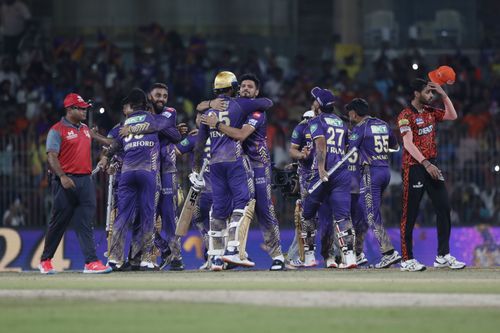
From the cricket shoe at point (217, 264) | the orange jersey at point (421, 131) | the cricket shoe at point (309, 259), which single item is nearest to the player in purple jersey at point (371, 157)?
the cricket shoe at point (309, 259)

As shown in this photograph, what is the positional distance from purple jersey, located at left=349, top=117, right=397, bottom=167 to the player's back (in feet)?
9.44

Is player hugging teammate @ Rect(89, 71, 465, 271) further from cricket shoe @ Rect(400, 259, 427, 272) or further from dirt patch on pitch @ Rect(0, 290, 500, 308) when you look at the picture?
dirt patch on pitch @ Rect(0, 290, 500, 308)

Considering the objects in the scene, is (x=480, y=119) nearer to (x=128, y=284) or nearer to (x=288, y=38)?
(x=288, y=38)

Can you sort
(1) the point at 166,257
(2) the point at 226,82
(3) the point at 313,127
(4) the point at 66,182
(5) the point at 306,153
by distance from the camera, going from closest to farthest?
(2) the point at 226,82 < (4) the point at 66,182 < (3) the point at 313,127 < (5) the point at 306,153 < (1) the point at 166,257

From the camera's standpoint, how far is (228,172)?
1838 cm

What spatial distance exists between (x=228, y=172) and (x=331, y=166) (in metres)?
1.61

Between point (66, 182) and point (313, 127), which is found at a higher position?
point (313, 127)

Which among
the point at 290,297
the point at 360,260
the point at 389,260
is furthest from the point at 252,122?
the point at 290,297

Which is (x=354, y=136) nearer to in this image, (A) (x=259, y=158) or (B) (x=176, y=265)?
(A) (x=259, y=158)

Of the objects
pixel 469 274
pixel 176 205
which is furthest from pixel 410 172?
pixel 176 205

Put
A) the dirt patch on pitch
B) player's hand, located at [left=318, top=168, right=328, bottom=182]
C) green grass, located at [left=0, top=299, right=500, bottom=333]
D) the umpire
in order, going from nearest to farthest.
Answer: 1. green grass, located at [left=0, top=299, right=500, bottom=333]
2. the dirt patch on pitch
3. the umpire
4. player's hand, located at [left=318, top=168, right=328, bottom=182]

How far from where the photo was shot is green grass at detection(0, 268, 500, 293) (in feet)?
50.4

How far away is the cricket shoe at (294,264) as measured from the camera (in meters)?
20.3

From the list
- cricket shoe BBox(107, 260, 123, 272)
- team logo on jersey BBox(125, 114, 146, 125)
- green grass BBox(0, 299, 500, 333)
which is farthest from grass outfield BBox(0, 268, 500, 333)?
team logo on jersey BBox(125, 114, 146, 125)
